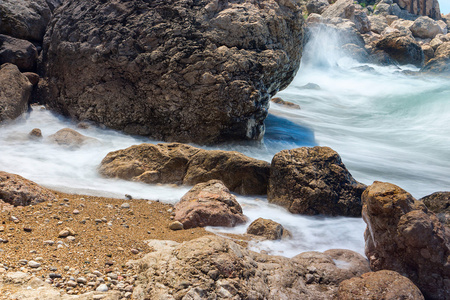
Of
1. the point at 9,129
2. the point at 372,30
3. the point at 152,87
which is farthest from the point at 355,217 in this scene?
the point at 372,30

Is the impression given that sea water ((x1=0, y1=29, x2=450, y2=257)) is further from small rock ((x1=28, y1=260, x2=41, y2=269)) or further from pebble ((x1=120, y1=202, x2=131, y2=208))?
small rock ((x1=28, y1=260, x2=41, y2=269))

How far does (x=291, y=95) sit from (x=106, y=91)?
27.2ft

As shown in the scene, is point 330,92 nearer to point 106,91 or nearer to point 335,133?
point 335,133

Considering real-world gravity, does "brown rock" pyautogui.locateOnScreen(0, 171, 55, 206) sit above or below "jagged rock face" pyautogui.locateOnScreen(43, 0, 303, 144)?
below

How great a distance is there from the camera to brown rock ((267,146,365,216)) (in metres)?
4.97

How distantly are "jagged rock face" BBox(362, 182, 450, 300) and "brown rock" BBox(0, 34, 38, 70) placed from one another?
7650 mm

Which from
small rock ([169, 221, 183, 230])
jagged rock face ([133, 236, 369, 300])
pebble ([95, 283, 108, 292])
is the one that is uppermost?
jagged rock face ([133, 236, 369, 300])

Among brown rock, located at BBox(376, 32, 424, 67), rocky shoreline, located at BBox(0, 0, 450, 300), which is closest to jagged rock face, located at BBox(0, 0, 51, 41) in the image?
rocky shoreline, located at BBox(0, 0, 450, 300)

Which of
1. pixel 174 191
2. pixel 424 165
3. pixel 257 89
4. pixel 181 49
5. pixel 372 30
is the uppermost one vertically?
pixel 372 30

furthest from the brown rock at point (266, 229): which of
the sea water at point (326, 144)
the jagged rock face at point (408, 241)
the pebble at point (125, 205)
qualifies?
the pebble at point (125, 205)

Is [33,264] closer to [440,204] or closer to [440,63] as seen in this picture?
[440,204]

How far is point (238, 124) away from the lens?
23.4ft

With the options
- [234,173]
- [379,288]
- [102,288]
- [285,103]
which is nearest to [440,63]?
[285,103]

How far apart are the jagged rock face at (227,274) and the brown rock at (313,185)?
5.61 feet
